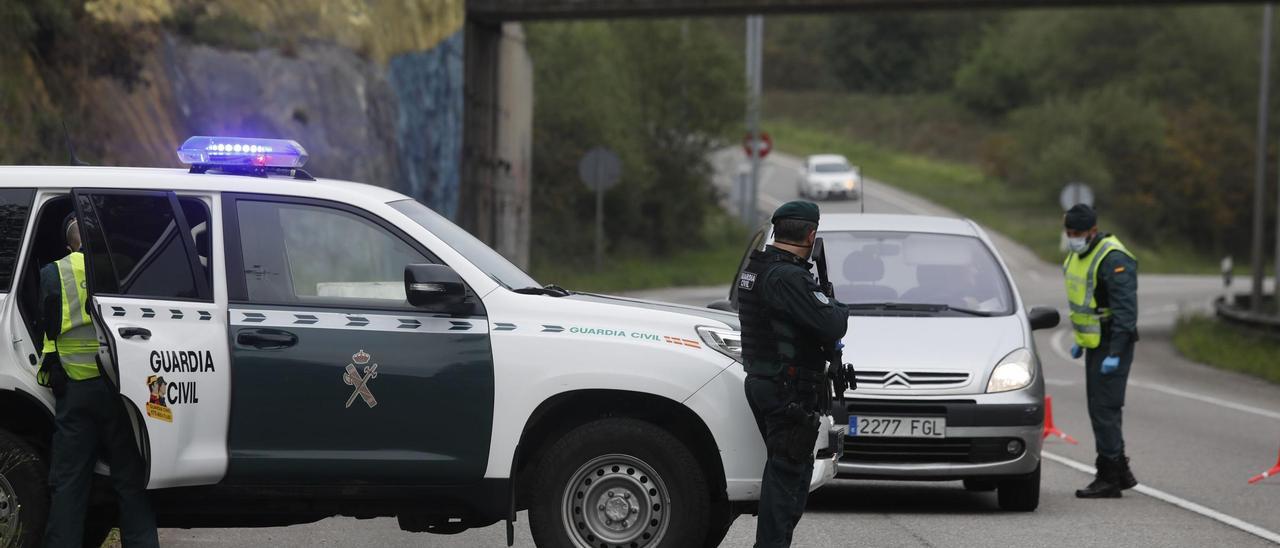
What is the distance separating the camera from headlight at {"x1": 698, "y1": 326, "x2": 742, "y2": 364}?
693 centimetres

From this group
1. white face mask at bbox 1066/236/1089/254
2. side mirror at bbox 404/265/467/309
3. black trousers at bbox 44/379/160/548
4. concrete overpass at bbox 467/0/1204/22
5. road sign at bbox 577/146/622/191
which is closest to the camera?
side mirror at bbox 404/265/467/309

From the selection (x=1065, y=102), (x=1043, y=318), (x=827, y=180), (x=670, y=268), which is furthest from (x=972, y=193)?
(x=1043, y=318)

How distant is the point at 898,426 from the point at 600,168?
23144 millimetres

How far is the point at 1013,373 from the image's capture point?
30.8 ft

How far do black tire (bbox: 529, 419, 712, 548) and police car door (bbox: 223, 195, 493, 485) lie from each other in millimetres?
338

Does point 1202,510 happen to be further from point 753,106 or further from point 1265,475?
point 753,106

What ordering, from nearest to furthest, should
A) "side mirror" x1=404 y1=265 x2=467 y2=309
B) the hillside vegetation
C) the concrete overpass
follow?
"side mirror" x1=404 y1=265 x2=467 y2=309 → the concrete overpass → the hillside vegetation

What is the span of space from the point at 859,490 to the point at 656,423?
3952mm

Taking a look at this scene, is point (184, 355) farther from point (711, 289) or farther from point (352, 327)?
point (711, 289)

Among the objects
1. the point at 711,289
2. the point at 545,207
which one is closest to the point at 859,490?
the point at 711,289

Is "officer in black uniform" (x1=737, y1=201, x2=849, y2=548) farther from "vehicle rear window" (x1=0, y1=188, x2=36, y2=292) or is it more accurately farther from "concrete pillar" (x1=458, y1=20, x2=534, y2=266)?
"concrete pillar" (x1=458, y1=20, x2=534, y2=266)

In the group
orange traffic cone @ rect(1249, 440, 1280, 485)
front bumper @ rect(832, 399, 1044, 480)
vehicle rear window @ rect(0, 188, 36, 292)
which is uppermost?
vehicle rear window @ rect(0, 188, 36, 292)

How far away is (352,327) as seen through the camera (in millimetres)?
6672

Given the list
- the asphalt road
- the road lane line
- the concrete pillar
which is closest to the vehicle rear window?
the asphalt road
